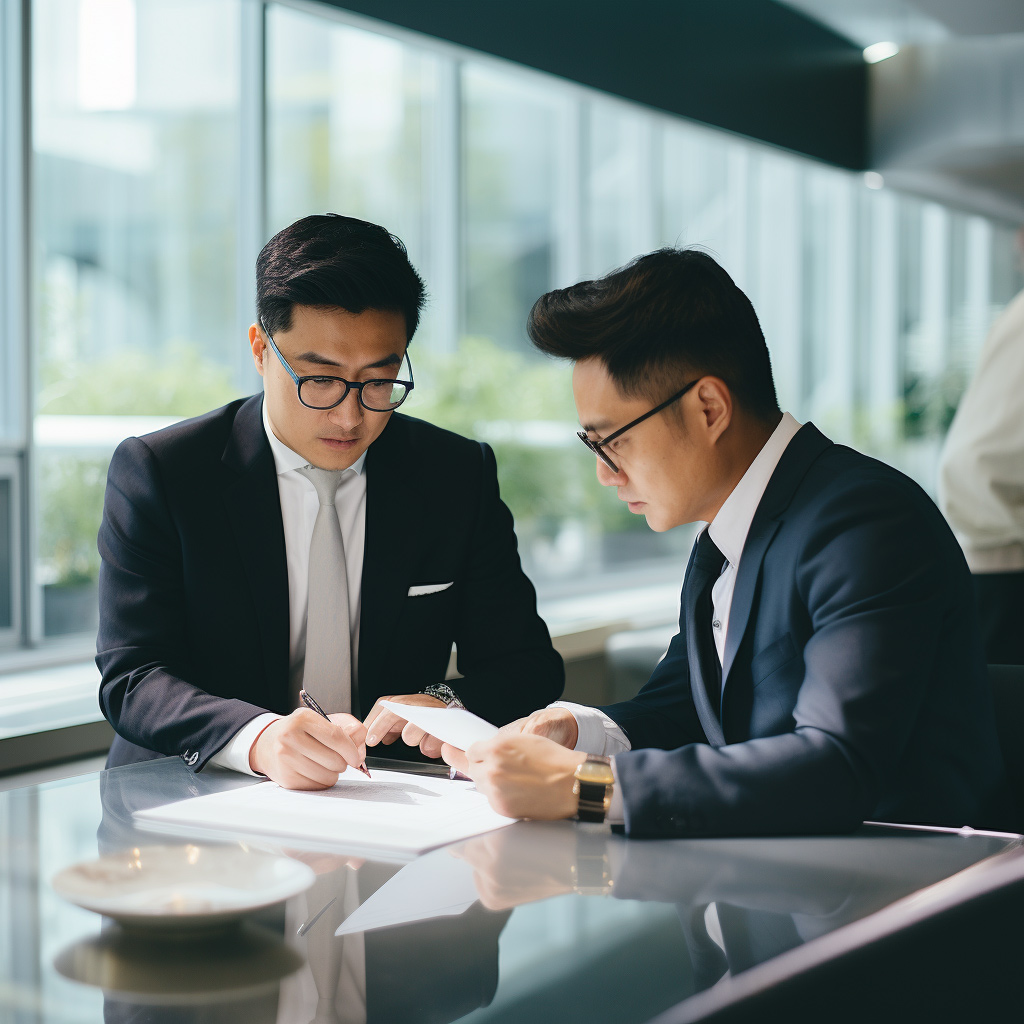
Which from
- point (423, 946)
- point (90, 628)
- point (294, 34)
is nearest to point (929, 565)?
point (423, 946)

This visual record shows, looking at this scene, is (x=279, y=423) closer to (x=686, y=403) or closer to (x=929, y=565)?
(x=686, y=403)

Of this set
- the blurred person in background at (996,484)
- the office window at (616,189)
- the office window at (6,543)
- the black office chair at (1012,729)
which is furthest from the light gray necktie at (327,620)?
the office window at (616,189)

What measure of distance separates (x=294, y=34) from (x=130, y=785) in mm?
3576

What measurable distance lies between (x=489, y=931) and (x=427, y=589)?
44.3 inches

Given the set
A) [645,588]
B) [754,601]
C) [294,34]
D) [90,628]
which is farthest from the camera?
[645,588]

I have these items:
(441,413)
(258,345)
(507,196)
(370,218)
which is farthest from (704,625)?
(507,196)

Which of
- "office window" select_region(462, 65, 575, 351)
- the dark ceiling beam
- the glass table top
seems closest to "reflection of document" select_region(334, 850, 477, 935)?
the glass table top

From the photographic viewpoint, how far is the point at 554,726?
1.67 metres

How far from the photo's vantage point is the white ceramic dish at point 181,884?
1.00m

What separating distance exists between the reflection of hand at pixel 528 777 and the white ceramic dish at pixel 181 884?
292mm

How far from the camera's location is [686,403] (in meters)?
1.64

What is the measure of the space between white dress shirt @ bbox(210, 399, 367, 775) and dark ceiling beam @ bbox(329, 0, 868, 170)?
1213 millimetres

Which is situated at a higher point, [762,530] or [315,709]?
[762,530]

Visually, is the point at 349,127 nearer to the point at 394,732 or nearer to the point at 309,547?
the point at 309,547
